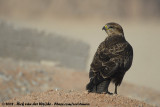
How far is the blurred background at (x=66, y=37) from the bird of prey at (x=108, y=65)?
5770 mm

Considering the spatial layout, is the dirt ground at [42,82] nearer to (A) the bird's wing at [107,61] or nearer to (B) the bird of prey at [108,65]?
(B) the bird of prey at [108,65]

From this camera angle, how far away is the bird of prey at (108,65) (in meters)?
7.82

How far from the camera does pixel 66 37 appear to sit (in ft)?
67.3

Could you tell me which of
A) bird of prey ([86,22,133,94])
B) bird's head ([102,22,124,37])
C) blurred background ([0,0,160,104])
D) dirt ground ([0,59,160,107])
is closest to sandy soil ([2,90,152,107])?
bird of prey ([86,22,133,94])

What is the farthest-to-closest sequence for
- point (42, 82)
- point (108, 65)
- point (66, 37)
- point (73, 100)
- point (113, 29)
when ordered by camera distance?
point (66, 37)
point (42, 82)
point (113, 29)
point (108, 65)
point (73, 100)

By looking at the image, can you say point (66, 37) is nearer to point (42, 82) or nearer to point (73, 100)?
point (42, 82)

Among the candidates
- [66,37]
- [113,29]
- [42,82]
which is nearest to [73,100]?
[113,29]

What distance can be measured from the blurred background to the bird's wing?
227 inches

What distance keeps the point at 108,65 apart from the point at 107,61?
90 mm

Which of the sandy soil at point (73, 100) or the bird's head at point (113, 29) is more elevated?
the bird's head at point (113, 29)

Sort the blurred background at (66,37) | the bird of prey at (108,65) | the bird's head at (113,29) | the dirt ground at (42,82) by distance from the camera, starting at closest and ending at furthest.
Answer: the bird of prey at (108,65) → the bird's head at (113,29) → the dirt ground at (42,82) → the blurred background at (66,37)

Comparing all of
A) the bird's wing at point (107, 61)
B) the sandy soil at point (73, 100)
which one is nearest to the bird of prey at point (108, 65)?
the bird's wing at point (107, 61)

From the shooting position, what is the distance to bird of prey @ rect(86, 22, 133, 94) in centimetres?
782

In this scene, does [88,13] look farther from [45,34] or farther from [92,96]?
[92,96]
